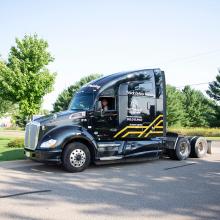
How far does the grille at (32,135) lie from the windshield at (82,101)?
5.03 ft

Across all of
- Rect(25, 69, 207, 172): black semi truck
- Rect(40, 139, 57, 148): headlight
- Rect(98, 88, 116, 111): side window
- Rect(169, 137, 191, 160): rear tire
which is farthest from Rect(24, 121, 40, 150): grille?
Rect(169, 137, 191, 160): rear tire

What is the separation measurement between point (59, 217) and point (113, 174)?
13.6 feet

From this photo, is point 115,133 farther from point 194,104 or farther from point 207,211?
point 194,104

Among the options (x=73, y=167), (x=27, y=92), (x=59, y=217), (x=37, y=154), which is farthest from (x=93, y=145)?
(x=27, y=92)

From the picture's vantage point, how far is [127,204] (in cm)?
570

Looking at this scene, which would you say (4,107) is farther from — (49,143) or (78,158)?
(78,158)

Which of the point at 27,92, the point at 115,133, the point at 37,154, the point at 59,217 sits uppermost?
the point at 27,92

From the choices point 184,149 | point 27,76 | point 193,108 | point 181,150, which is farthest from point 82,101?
point 193,108

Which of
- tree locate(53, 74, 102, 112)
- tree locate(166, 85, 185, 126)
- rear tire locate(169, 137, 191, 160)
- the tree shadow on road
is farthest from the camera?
tree locate(166, 85, 185, 126)

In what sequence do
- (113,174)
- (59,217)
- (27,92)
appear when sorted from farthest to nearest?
(27,92)
(113,174)
(59,217)

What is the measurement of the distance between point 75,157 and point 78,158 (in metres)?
0.10

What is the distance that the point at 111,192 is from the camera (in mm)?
6656

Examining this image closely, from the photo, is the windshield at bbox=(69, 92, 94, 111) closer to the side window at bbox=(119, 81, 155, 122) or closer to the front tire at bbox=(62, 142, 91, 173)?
the side window at bbox=(119, 81, 155, 122)

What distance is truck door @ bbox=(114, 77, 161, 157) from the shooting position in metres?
10.3
